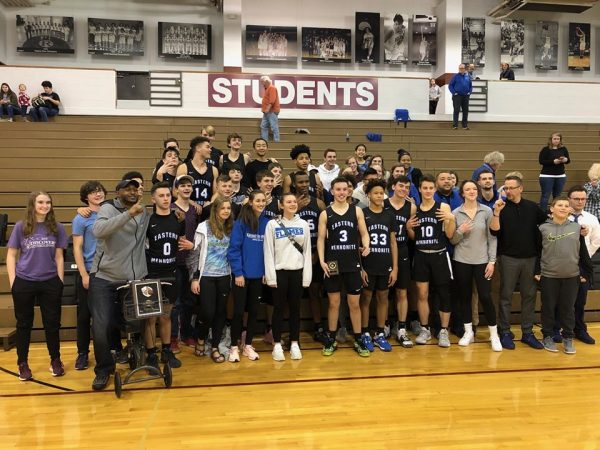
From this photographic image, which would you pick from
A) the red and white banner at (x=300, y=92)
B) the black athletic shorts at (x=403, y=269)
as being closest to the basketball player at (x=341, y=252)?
the black athletic shorts at (x=403, y=269)

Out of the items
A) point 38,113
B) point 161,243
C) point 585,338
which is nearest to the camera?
point 161,243

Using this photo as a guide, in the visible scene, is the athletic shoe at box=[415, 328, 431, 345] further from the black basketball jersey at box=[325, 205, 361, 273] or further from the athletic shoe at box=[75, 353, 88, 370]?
the athletic shoe at box=[75, 353, 88, 370]

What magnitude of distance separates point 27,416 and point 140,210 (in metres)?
1.61

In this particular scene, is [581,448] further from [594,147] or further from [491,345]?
[594,147]

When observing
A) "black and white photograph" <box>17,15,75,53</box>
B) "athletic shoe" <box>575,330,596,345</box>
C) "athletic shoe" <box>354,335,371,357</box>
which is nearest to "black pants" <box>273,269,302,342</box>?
"athletic shoe" <box>354,335,371,357</box>

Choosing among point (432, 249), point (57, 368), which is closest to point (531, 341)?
point (432, 249)

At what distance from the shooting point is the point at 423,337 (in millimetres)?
4641

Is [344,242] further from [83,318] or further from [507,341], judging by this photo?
[83,318]

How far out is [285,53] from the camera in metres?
14.1

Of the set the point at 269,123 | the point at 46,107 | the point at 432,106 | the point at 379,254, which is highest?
the point at 432,106

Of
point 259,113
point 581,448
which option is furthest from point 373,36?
point 581,448

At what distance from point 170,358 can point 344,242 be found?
1870mm

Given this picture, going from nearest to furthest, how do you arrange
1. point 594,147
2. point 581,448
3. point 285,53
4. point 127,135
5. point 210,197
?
point 581,448 < point 210,197 < point 127,135 < point 594,147 < point 285,53

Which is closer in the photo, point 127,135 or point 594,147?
point 127,135
